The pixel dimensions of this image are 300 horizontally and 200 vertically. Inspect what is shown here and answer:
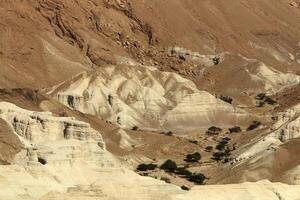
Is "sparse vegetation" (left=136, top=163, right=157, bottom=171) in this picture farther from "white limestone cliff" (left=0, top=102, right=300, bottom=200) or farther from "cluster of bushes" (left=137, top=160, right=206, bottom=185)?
"white limestone cliff" (left=0, top=102, right=300, bottom=200)

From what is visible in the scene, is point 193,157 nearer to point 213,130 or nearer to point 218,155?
point 218,155

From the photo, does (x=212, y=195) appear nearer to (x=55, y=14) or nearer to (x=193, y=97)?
(x=193, y=97)

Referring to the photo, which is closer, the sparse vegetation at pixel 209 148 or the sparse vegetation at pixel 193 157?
the sparse vegetation at pixel 193 157

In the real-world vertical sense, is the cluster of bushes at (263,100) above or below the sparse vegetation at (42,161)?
above

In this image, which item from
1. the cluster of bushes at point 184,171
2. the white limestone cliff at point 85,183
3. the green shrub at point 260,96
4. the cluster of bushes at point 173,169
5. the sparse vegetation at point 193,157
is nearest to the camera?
the white limestone cliff at point 85,183

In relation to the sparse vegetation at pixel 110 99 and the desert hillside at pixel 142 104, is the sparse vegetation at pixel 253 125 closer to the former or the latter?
the desert hillside at pixel 142 104

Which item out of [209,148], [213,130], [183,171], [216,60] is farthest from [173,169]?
[216,60]

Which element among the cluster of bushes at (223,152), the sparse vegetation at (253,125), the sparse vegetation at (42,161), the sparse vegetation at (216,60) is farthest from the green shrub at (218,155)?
the sparse vegetation at (216,60)
